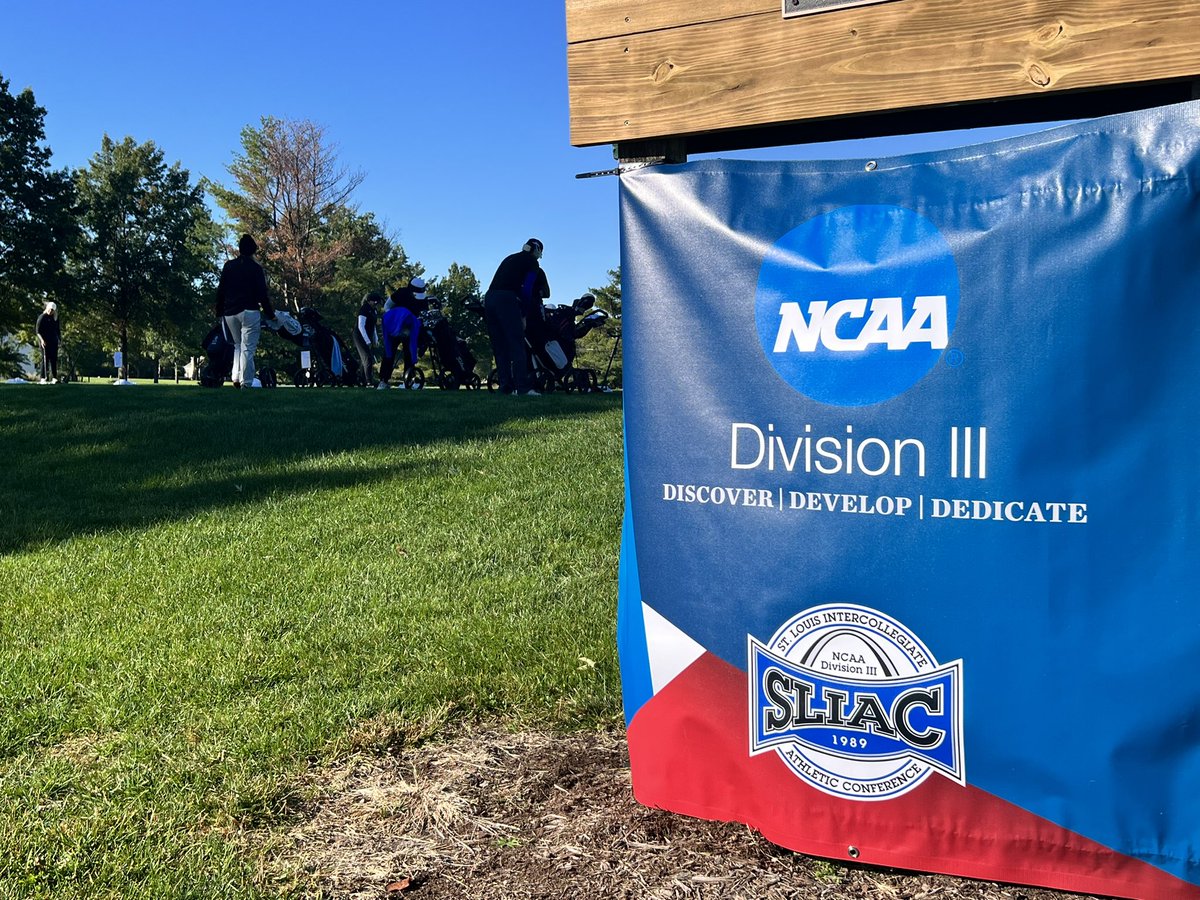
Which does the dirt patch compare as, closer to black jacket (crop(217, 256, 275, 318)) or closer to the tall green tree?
black jacket (crop(217, 256, 275, 318))

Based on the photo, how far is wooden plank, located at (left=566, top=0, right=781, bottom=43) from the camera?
249 cm

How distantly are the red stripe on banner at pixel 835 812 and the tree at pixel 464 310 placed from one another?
49915 mm

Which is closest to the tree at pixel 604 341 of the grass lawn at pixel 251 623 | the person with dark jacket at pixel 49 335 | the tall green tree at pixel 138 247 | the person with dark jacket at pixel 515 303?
the tall green tree at pixel 138 247

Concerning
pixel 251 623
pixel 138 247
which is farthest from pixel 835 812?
pixel 138 247

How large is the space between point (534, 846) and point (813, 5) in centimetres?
224

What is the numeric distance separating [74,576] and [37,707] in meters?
2.04

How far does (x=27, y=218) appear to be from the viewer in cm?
3653

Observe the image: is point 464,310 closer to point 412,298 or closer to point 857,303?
point 412,298

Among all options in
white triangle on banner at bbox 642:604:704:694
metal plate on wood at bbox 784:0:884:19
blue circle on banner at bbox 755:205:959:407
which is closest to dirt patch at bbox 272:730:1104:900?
white triangle on banner at bbox 642:604:704:694

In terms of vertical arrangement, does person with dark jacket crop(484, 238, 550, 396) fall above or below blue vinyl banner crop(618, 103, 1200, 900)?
above

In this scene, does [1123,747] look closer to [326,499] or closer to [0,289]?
[326,499]

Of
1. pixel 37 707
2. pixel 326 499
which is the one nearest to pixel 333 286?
pixel 326 499

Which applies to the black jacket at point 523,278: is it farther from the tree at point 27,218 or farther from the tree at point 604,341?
the tree at point 604,341

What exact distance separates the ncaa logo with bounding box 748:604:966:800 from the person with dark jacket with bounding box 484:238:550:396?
40.2 feet
